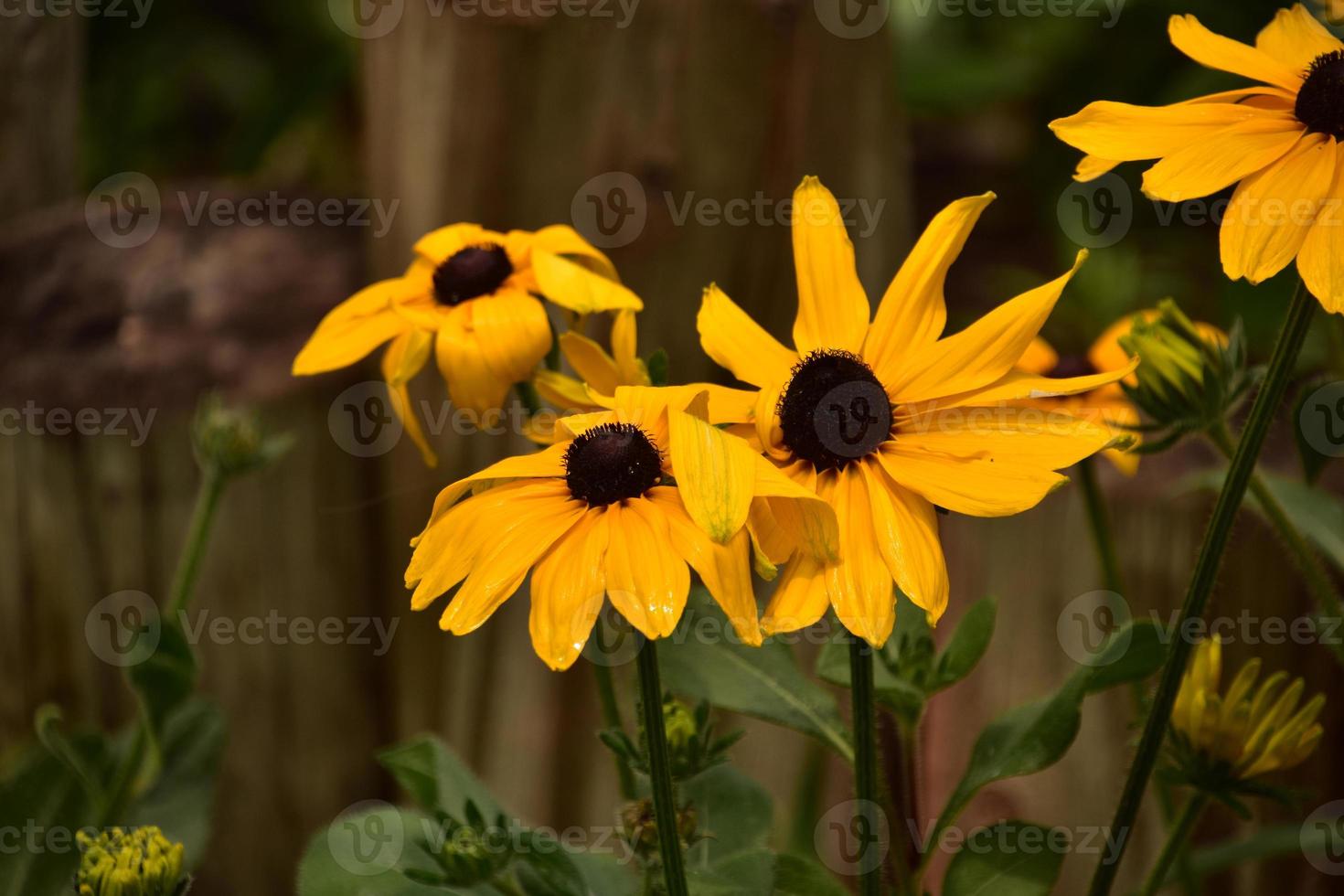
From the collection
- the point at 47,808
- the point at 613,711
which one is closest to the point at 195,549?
the point at 47,808

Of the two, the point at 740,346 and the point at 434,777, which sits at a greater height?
the point at 740,346

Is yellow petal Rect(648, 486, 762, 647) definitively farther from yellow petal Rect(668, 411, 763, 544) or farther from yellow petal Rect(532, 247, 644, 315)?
yellow petal Rect(532, 247, 644, 315)

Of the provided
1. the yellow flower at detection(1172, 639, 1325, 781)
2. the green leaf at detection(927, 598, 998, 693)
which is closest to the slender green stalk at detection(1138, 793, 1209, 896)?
the yellow flower at detection(1172, 639, 1325, 781)

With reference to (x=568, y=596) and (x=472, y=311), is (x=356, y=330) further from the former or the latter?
(x=568, y=596)

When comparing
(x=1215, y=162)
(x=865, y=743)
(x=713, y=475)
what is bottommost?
(x=865, y=743)

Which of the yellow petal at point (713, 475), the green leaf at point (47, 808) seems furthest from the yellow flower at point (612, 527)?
the green leaf at point (47, 808)

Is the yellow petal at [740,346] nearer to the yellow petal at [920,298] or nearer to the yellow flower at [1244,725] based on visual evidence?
the yellow petal at [920,298]

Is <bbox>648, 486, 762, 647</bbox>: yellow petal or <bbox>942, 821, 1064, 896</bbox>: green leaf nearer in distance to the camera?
<bbox>648, 486, 762, 647</bbox>: yellow petal
